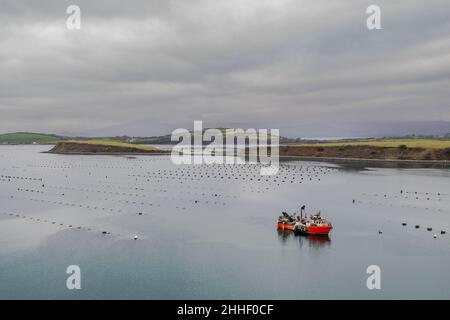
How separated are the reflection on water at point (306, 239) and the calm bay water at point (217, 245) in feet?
0.36

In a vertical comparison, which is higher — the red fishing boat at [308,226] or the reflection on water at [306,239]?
the red fishing boat at [308,226]

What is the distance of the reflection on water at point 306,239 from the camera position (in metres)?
44.4

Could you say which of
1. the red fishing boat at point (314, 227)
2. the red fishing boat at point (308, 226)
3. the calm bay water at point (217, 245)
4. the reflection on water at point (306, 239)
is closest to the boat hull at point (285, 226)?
the red fishing boat at point (308, 226)

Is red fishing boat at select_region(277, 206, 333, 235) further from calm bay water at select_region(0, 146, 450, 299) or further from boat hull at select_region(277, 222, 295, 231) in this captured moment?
calm bay water at select_region(0, 146, 450, 299)

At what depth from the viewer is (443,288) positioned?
1284 inches

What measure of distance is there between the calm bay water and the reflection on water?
0.11 m

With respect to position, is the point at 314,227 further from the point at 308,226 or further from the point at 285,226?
the point at 285,226

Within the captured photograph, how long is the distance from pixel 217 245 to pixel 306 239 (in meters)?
10.0

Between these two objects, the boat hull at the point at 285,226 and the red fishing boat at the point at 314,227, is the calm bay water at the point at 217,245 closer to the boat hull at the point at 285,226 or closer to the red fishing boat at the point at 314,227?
the red fishing boat at the point at 314,227

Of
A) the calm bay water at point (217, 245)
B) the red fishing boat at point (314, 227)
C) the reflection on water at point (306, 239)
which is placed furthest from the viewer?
the red fishing boat at point (314, 227)

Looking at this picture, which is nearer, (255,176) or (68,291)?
(68,291)
